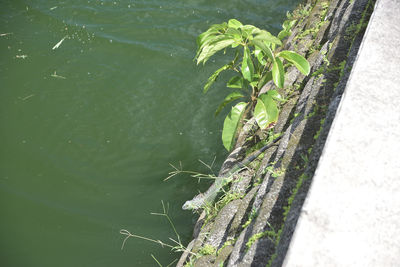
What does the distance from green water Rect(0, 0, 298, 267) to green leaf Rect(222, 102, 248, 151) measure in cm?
112

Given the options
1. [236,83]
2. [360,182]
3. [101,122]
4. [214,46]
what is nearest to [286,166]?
[360,182]

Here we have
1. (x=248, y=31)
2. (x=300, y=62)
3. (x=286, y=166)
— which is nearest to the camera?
(x=286, y=166)

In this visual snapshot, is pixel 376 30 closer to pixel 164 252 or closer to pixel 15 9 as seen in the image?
pixel 164 252

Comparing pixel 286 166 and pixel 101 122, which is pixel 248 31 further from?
pixel 101 122

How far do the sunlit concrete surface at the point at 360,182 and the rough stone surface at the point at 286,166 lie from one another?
14cm

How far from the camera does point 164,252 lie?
3.80 meters

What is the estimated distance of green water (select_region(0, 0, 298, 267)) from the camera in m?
4.07

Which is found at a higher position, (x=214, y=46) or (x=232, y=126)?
(x=214, y=46)

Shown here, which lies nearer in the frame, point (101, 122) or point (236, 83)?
point (236, 83)

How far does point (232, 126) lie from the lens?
Result: 3.23 metres

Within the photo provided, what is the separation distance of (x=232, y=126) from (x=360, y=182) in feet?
5.90

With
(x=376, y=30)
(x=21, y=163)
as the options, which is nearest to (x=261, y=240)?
(x=376, y=30)

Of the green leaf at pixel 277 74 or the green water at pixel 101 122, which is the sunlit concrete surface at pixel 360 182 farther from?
the green water at pixel 101 122

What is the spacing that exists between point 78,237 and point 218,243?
6.77ft
